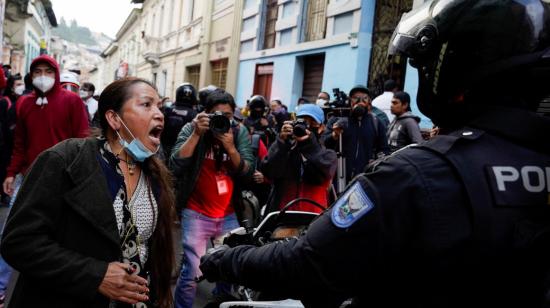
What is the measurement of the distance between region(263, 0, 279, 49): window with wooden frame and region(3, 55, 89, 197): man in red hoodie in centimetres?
1058

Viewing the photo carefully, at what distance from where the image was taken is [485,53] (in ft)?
4.12

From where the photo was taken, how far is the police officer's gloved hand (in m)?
1.46

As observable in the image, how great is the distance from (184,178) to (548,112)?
2629mm

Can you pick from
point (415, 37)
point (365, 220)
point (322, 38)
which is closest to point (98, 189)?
point (365, 220)

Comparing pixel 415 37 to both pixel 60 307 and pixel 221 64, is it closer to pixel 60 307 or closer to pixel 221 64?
pixel 60 307

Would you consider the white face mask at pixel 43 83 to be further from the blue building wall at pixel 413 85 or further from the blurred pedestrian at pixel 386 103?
the blue building wall at pixel 413 85

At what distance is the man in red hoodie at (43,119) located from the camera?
3836mm

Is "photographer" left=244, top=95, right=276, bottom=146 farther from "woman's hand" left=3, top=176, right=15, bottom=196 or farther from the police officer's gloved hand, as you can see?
the police officer's gloved hand

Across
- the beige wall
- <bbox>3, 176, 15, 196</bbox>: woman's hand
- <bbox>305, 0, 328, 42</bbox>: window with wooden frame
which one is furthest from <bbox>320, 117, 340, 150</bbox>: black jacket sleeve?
the beige wall

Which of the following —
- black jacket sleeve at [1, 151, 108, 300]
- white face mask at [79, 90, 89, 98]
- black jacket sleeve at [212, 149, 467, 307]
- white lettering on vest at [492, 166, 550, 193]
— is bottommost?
black jacket sleeve at [1, 151, 108, 300]

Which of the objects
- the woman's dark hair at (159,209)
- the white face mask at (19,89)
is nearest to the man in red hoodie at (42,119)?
the woman's dark hair at (159,209)

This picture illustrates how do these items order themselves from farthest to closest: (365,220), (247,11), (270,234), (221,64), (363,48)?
(221,64) → (247,11) → (363,48) → (270,234) → (365,220)

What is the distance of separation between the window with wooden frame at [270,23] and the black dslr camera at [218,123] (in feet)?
35.9

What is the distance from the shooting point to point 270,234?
71.6 inches
